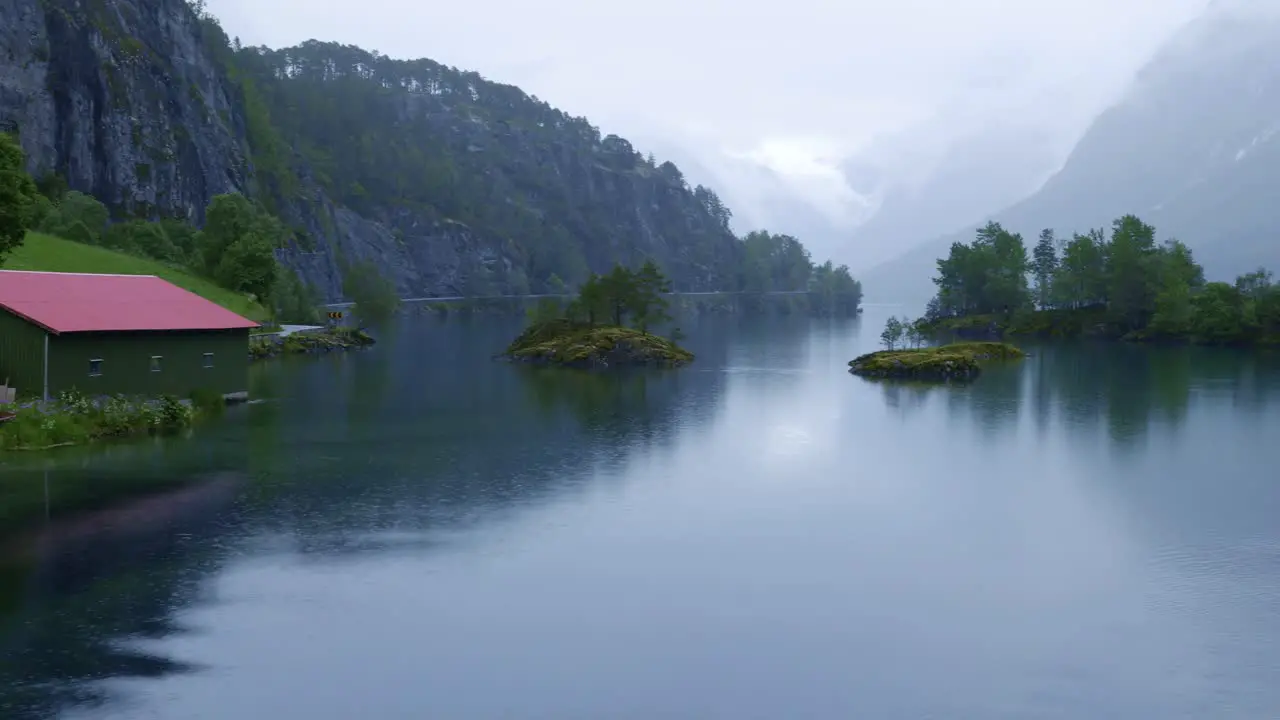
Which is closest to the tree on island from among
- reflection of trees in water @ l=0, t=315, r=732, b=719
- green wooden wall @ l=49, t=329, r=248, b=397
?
reflection of trees in water @ l=0, t=315, r=732, b=719

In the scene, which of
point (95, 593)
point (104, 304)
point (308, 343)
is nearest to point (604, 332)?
point (308, 343)

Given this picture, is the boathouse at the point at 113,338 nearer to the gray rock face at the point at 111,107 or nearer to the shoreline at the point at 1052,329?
Answer: the shoreline at the point at 1052,329

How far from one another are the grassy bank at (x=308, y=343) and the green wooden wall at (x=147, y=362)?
126 ft

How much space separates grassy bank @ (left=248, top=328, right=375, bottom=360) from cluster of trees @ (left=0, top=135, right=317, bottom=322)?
7.32 metres

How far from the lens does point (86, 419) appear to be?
50312 mm

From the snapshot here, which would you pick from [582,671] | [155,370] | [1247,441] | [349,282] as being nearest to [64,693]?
[582,671]

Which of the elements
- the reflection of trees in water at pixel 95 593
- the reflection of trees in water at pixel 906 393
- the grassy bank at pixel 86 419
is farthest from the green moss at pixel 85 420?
the reflection of trees in water at pixel 906 393

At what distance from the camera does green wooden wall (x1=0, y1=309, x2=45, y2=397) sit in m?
52.2

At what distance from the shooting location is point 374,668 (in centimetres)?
2394

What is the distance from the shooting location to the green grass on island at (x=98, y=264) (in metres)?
84.9

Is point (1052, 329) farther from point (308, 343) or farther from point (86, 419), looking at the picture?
point (86, 419)

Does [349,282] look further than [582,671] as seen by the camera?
Yes

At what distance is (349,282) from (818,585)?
147 metres

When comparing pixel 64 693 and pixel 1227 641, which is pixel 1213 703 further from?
pixel 64 693
